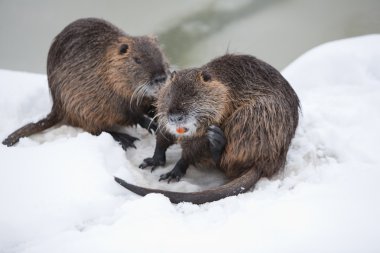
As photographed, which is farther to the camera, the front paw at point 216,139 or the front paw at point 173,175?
the front paw at point 173,175

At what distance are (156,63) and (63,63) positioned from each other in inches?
26.9

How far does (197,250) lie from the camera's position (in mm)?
1598

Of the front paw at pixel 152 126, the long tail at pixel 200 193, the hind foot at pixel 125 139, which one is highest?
the long tail at pixel 200 193

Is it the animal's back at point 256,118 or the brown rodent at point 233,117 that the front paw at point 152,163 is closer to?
the brown rodent at point 233,117

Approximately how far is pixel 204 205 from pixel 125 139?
1070mm

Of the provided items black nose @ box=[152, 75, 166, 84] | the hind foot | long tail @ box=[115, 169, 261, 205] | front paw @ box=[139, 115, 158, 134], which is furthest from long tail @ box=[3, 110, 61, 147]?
long tail @ box=[115, 169, 261, 205]

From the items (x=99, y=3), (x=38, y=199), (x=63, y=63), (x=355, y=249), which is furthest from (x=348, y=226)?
(x=99, y=3)

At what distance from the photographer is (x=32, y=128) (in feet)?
9.39

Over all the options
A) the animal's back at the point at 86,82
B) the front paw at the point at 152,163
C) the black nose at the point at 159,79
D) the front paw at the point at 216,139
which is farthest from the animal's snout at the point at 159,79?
the front paw at the point at 216,139

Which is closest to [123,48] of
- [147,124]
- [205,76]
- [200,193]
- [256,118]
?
[147,124]

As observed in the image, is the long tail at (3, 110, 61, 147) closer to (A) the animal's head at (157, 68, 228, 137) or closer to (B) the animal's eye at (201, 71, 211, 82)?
(A) the animal's head at (157, 68, 228, 137)

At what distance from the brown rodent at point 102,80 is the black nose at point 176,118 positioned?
602mm

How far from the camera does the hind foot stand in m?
2.83

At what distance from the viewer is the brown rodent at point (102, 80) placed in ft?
9.32
